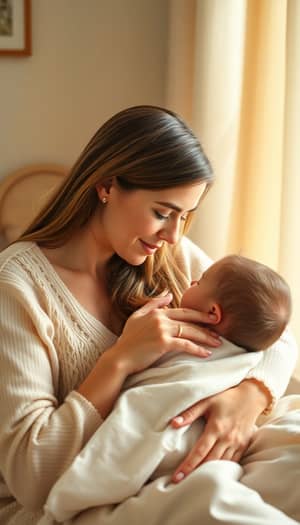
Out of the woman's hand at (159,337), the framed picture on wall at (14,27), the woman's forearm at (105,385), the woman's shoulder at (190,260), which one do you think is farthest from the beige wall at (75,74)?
the woman's forearm at (105,385)

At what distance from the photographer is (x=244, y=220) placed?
2262 mm

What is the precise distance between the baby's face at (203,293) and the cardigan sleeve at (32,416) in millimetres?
320

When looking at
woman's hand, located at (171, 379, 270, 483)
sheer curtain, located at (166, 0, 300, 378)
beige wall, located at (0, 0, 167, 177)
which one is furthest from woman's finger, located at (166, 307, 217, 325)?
beige wall, located at (0, 0, 167, 177)

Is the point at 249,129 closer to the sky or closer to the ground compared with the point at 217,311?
closer to the sky

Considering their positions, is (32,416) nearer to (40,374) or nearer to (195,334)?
(40,374)

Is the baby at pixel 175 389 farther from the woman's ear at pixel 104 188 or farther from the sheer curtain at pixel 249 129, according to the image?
the sheer curtain at pixel 249 129

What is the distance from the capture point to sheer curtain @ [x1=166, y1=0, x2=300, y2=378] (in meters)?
1.96

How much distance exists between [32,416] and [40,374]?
0.30 feet

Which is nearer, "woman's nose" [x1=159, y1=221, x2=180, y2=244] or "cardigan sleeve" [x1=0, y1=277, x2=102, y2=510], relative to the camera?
"cardigan sleeve" [x1=0, y1=277, x2=102, y2=510]

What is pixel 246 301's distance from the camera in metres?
1.42

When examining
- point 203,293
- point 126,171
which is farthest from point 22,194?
point 203,293

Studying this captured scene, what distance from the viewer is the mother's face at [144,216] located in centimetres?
150

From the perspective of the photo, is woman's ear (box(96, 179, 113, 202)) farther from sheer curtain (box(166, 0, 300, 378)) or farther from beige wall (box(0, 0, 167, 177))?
beige wall (box(0, 0, 167, 177))

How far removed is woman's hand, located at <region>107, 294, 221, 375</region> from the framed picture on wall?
1588 mm
